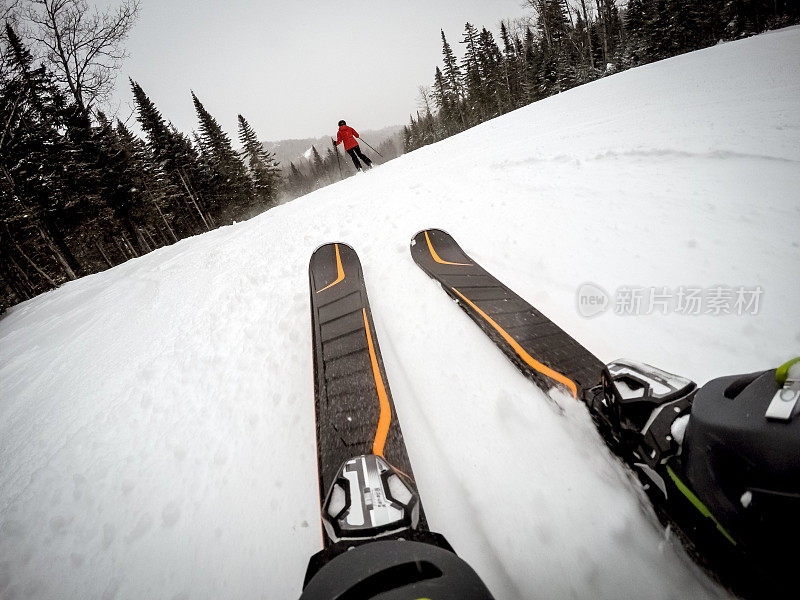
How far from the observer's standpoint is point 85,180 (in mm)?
14219

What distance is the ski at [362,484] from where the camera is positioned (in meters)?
0.87

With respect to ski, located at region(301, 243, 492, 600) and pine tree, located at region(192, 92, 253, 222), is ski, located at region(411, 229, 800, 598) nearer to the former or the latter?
ski, located at region(301, 243, 492, 600)

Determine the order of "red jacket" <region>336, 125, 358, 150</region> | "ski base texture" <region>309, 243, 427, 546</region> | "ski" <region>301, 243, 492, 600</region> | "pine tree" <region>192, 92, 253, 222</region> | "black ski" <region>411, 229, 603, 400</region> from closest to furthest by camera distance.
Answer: "ski" <region>301, 243, 492, 600</region> → "ski base texture" <region>309, 243, 427, 546</region> → "black ski" <region>411, 229, 603, 400</region> → "red jacket" <region>336, 125, 358, 150</region> → "pine tree" <region>192, 92, 253, 222</region>

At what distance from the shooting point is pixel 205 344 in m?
2.96

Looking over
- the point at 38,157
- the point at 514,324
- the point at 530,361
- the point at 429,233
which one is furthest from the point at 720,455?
the point at 38,157

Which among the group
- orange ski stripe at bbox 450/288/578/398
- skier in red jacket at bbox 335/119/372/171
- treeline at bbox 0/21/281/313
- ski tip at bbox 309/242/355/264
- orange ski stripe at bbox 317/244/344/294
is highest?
treeline at bbox 0/21/281/313

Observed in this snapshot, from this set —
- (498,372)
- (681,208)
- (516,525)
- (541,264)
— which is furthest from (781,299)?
(516,525)

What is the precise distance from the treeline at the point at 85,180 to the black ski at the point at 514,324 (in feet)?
26.2

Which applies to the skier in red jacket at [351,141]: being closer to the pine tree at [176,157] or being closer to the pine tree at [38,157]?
the pine tree at [38,157]

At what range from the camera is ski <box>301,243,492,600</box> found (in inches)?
34.4

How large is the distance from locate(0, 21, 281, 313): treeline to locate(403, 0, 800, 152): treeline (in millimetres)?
26672

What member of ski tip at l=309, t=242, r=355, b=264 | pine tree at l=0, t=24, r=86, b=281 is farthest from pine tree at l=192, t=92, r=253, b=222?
ski tip at l=309, t=242, r=355, b=264

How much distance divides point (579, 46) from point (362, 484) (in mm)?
39177

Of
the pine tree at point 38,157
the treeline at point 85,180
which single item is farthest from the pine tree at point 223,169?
the pine tree at point 38,157
